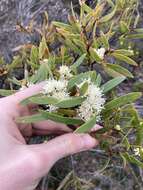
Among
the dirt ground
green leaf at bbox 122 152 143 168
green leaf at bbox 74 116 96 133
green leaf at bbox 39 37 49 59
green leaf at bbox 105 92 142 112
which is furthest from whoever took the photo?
the dirt ground

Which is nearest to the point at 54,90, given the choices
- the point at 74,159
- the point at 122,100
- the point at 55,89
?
the point at 55,89

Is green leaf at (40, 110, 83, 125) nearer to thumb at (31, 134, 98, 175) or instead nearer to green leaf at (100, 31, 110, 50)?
thumb at (31, 134, 98, 175)

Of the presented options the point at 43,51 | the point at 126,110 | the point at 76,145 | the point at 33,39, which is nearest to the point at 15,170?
the point at 76,145

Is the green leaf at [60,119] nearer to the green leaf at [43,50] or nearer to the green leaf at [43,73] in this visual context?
the green leaf at [43,73]

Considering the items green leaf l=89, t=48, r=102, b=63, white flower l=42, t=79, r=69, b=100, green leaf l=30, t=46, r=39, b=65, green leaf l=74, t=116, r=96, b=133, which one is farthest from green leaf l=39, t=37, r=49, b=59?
green leaf l=74, t=116, r=96, b=133

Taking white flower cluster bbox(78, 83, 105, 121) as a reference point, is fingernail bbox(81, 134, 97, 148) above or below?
below

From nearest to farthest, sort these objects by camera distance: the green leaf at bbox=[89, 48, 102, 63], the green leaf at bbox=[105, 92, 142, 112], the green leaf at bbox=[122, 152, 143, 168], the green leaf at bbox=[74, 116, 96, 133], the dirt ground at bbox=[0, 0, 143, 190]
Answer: the green leaf at bbox=[74, 116, 96, 133] → the green leaf at bbox=[105, 92, 142, 112] → the green leaf at bbox=[122, 152, 143, 168] → the green leaf at bbox=[89, 48, 102, 63] → the dirt ground at bbox=[0, 0, 143, 190]

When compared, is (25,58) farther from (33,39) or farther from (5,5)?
(5,5)

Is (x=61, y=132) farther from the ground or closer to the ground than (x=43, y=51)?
closer to the ground
